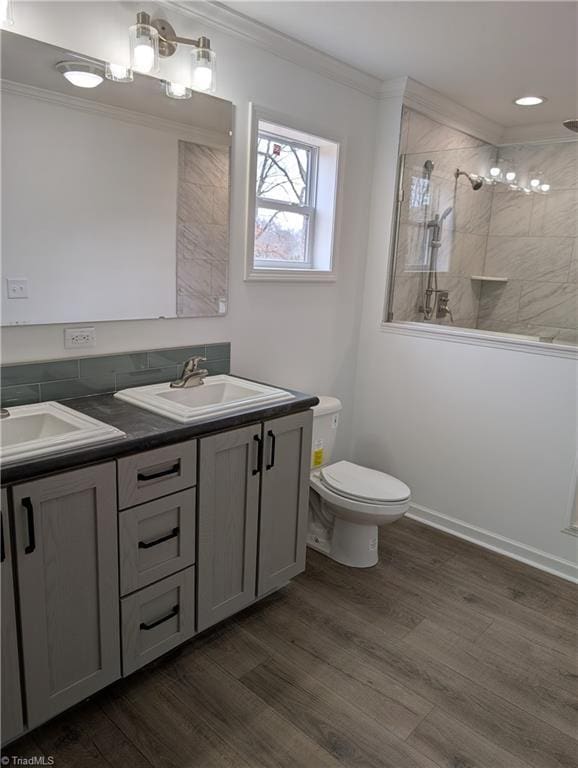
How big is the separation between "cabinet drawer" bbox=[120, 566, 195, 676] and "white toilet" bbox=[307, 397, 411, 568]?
89 cm

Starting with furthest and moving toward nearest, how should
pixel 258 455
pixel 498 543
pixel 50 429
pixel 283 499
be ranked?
pixel 498 543, pixel 283 499, pixel 258 455, pixel 50 429

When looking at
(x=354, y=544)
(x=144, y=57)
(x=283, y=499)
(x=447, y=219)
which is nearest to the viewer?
(x=144, y=57)

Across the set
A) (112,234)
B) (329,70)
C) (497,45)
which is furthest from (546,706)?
(329,70)

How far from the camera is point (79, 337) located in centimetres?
208

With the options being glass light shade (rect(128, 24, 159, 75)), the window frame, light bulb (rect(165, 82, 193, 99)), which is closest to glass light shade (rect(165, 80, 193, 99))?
light bulb (rect(165, 82, 193, 99))

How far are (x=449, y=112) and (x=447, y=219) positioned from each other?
62cm

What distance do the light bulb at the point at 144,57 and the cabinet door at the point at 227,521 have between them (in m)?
1.35

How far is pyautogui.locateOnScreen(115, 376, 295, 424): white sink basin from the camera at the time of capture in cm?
196

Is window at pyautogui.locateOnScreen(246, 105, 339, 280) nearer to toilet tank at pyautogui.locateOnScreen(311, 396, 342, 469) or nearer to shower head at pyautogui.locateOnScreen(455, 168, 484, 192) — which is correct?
toilet tank at pyautogui.locateOnScreen(311, 396, 342, 469)

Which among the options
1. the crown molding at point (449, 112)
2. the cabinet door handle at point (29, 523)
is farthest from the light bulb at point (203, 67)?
the cabinet door handle at point (29, 523)

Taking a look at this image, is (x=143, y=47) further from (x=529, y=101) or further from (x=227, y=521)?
(x=529, y=101)

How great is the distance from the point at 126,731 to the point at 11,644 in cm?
50

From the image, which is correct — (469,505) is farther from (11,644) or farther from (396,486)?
(11,644)

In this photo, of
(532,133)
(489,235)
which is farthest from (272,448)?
(532,133)
